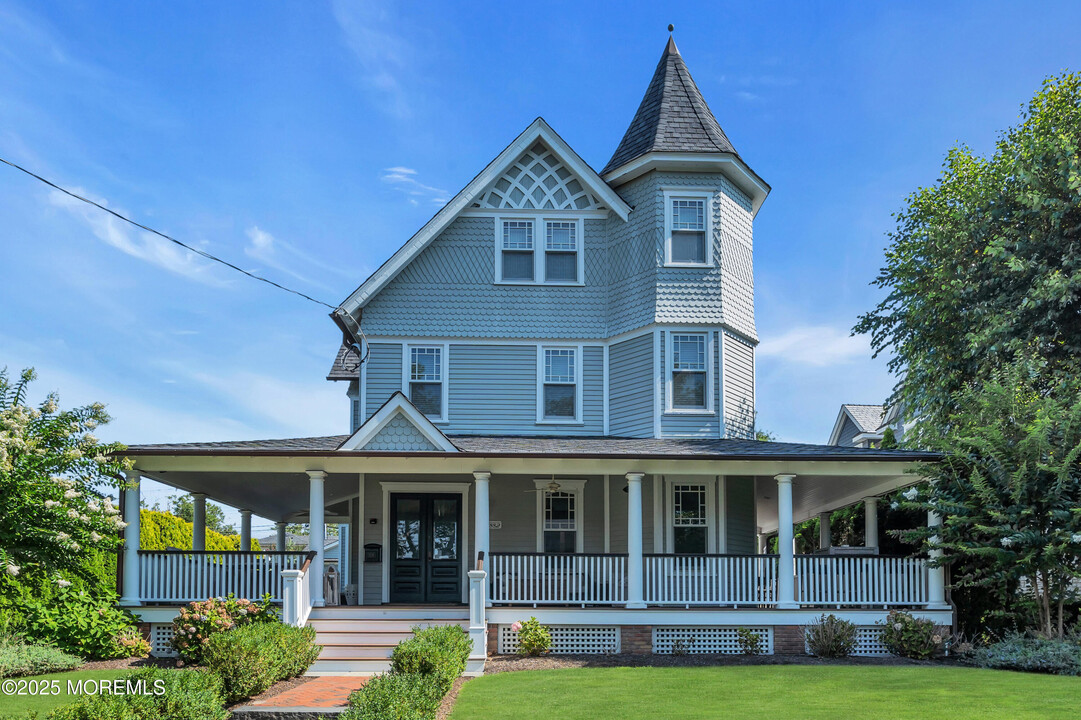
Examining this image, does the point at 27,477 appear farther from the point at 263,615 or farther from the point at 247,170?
the point at 247,170

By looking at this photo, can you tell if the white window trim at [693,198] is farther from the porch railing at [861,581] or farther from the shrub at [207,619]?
the shrub at [207,619]

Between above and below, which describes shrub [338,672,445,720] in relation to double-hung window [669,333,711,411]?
below

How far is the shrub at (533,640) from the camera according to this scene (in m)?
15.9

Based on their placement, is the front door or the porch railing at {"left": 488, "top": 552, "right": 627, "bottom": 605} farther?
the front door

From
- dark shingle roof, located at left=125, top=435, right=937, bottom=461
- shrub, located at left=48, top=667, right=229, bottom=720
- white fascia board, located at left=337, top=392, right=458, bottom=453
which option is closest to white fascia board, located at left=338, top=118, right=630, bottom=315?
dark shingle roof, located at left=125, top=435, right=937, bottom=461

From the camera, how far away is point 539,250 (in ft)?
69.8

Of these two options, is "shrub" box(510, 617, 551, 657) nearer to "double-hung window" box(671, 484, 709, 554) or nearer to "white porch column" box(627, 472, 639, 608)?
"white porch column" box(627, 472, 639, 608)

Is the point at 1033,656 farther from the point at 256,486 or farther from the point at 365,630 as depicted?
the point at 256,486

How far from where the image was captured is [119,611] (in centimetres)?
1589

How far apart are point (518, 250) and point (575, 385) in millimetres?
3034

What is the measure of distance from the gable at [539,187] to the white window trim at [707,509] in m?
6.03

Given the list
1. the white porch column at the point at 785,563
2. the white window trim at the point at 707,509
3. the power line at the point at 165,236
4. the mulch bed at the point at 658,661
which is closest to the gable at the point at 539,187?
the power line at the point at 165,236

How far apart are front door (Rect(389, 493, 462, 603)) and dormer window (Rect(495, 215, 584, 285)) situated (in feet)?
15.9

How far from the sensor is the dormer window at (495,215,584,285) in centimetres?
2120
